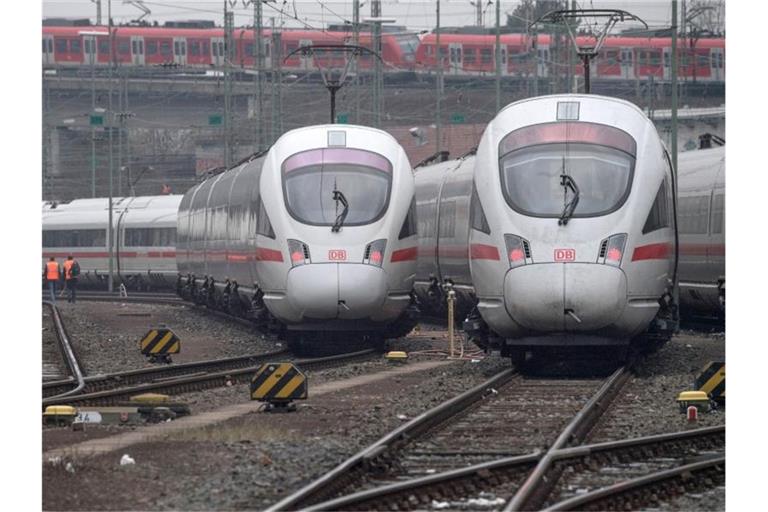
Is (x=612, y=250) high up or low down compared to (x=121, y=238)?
up

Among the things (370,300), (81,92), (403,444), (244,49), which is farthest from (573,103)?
(81,92)

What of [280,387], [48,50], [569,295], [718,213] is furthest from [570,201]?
[48,50]

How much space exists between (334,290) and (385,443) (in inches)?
387

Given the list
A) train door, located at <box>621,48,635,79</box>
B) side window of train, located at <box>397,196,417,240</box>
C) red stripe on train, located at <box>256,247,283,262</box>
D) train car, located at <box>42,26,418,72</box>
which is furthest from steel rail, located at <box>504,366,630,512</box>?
train car, located at <box>42,26,418,72</box>

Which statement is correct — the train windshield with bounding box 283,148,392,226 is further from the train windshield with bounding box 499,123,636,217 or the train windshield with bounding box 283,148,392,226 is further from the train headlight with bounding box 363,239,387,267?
the train windshield with bounding box 499,123,636,217

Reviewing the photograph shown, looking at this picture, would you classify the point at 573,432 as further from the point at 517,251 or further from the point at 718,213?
the point at 718,213

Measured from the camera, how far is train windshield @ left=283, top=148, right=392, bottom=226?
23141 millimetres

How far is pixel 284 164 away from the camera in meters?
23.7

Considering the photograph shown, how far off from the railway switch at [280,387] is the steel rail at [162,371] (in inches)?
174

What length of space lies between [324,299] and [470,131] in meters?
61.6

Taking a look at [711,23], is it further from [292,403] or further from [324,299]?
[292,403]

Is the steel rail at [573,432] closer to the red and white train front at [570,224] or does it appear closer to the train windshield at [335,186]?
the red and white train front at [570,224]

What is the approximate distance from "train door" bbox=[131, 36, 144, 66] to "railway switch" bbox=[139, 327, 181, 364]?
58336mm

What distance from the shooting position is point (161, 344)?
81.4ft
